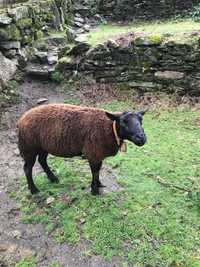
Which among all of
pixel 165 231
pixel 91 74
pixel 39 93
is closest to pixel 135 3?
pixel 91 74

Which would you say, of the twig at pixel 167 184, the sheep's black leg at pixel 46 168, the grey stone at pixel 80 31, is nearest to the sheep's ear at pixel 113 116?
the sheep's black leg at pixel 46 168

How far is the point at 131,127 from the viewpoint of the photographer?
6.42 meters

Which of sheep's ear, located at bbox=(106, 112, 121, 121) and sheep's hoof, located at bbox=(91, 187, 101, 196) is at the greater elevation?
sheep's ear, located at bbox=(106, 112, 121, 121)

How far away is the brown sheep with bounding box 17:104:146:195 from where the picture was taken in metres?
6.87

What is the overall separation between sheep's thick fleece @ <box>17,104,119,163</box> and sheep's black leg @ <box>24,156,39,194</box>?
0.67 feet

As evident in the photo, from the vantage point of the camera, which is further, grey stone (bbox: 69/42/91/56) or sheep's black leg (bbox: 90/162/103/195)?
grey stone (bbox: 69/42/91/56)

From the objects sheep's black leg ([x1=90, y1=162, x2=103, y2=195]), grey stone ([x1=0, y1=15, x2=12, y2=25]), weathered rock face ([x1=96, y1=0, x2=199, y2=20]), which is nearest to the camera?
sheep's black leg ([x1=90, y1=162, x2=103, y2=195])

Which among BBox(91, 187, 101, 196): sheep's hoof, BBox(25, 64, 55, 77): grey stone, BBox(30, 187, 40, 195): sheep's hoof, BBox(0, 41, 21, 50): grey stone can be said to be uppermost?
BBox(0, 41, 21, 50): grey stone

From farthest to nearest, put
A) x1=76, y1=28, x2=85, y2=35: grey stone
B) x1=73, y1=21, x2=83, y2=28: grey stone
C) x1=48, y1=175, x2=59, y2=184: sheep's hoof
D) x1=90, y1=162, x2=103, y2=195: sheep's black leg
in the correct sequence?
x1=73, y1=21, x2=83, y2=28: grey stone
x1=76, y1=28, x2=85, y2=35: grey stone
x1=48, y1=175, x2=59, y2=184: sheep's hoof
x1=90, y1=162, x2=103, y2=195: sheep's black leg

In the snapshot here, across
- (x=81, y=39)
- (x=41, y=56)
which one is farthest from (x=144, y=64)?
(x=41, y=56)

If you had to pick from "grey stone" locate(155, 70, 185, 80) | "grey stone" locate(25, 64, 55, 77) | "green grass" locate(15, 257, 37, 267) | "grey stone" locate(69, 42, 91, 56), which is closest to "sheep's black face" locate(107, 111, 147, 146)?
"green grass" locate(15, 257, 37, 267)

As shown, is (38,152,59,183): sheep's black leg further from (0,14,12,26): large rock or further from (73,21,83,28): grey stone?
(73,21,83,28): grey stone

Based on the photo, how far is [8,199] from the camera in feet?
26.1

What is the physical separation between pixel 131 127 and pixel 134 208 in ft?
5.25
